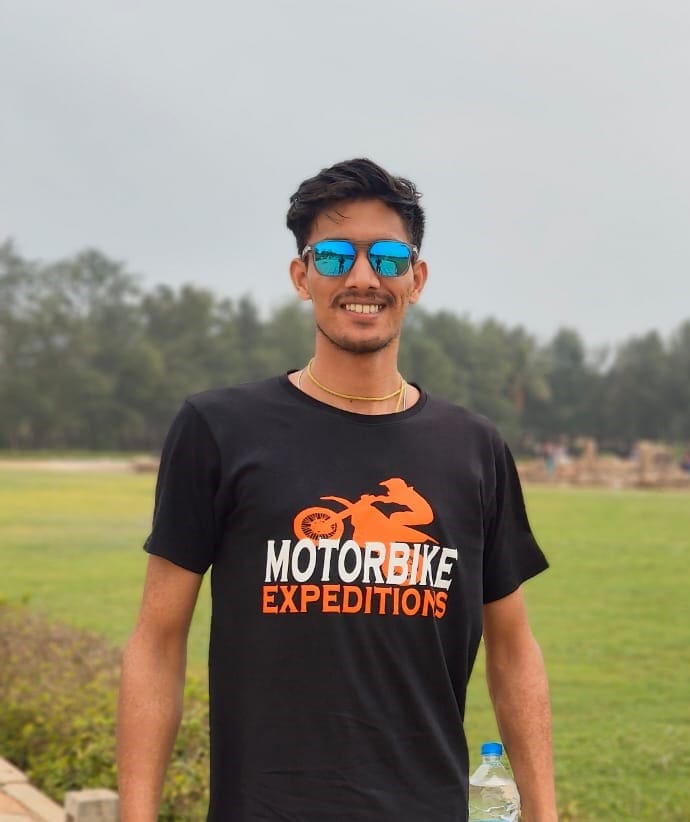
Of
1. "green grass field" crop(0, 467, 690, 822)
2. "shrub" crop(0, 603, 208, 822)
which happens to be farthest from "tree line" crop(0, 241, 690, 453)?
"shrub" crop(0, 603, 208, 822)

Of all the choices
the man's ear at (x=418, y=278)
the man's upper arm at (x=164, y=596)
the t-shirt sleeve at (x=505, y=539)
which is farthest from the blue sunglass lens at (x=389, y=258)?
the man's upper arm at (x=164, y=596)

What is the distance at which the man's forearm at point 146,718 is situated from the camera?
2.13 meters

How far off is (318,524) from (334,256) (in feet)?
1.74

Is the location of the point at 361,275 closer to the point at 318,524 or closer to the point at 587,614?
the point at 318,524

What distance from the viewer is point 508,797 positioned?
2.47 metres

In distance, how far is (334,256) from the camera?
7.56 feet

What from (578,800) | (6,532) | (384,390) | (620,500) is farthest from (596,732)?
(620,500)

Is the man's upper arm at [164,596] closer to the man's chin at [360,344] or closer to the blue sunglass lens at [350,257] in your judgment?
the man's chin at [360,344]

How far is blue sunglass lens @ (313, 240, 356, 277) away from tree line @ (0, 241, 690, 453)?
57757 millimetres

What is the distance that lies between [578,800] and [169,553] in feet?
13.7

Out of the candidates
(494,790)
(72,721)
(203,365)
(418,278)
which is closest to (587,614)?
(72,721)

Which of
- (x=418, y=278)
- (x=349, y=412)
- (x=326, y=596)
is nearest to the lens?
(x=326, y=596)

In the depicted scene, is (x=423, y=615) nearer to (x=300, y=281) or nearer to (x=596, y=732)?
(x=300, y=281)

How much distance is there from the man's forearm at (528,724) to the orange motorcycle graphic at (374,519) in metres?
0.40
